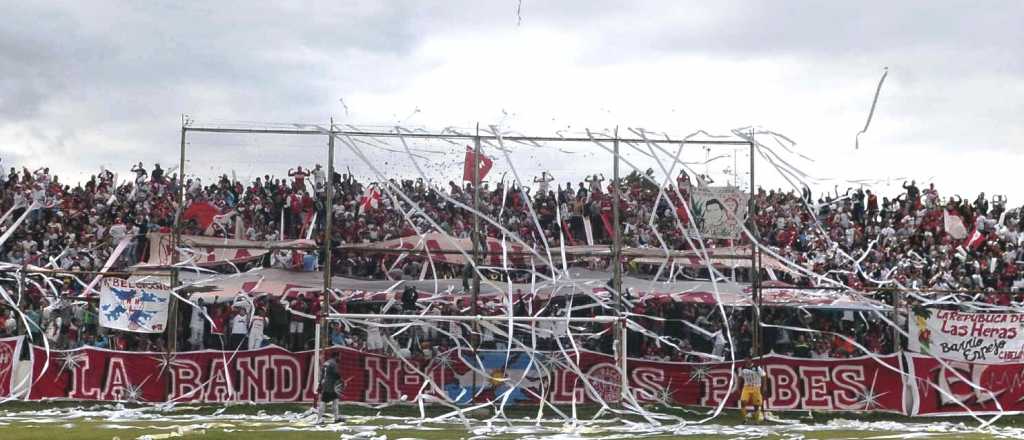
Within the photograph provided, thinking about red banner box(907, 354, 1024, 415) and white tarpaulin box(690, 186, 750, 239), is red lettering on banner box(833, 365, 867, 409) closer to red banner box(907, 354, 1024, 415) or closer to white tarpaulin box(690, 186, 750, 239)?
red banner box(907, 354, 1024, 415)

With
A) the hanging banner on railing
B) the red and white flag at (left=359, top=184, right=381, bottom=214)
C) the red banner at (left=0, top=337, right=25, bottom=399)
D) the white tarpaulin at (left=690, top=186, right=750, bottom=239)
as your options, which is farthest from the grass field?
the red and white flag at (left=359, top=184, right=381, bottom=214)

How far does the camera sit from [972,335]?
69.3 feet

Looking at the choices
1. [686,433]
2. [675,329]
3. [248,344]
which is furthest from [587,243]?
[248,344]

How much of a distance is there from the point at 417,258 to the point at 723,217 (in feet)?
19.7

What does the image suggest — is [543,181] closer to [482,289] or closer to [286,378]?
[482,289]

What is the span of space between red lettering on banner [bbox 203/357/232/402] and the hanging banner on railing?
13308 mm

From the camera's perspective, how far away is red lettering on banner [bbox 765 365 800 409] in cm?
2152

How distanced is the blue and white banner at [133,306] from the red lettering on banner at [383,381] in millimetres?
4140

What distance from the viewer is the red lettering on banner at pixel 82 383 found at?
2156 cm

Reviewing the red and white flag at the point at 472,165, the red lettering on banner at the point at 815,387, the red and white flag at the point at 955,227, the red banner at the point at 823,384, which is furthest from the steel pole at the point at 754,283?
the red and white flag at the point at 955,227

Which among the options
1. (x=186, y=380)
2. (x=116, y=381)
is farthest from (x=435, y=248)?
(x=116, y=381)

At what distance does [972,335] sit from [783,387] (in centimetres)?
367

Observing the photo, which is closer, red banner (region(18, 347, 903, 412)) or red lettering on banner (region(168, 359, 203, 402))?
red banner (region(18, 347, 903, 412))

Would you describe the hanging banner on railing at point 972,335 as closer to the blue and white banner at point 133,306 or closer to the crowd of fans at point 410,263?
the crowd of fans at point 410,263
